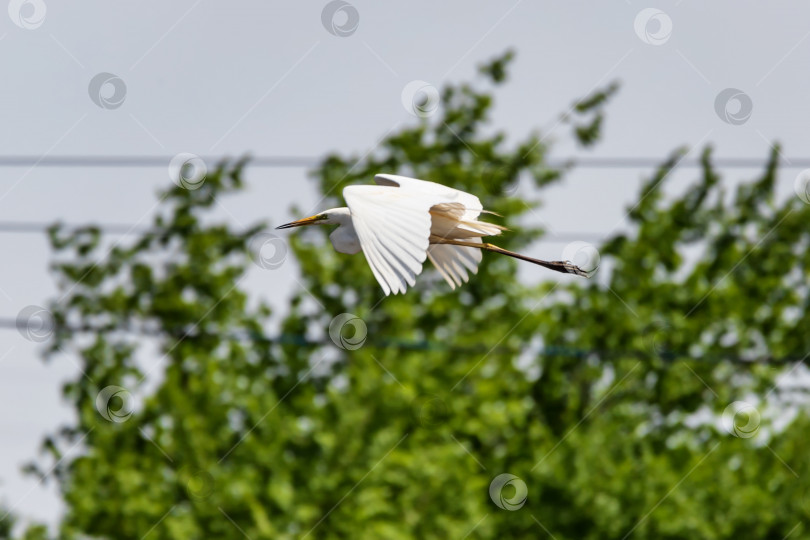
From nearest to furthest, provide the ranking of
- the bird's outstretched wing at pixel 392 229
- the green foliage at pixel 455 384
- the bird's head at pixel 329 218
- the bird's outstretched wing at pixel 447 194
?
the bird's outstretched wing at pixel 392 229 → the bird's head at pixel 329 218 → the bird's outstretched wing at pixel 447 194 → the green foliage at pixel 455 384

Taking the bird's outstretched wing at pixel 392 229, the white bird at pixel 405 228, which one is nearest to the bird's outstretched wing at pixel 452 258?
the white bird at pixel 405 228

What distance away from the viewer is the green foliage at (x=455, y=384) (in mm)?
6375

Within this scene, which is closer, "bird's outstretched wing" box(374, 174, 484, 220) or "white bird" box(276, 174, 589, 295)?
"white bird" box(276, 174, 589, 295)

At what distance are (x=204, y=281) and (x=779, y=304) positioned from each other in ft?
11.6

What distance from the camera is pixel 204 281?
7.07m

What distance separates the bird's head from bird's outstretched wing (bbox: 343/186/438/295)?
49 mm

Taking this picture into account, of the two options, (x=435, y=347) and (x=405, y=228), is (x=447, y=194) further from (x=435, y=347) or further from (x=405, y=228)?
(x=435, y=347)

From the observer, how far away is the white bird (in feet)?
6.89

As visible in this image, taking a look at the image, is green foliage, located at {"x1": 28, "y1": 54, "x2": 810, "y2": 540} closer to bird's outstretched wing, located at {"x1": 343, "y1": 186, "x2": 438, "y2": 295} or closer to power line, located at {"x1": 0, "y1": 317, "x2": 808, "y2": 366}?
power line, located at {"x1": 0, "y1": 317, "x2": 808, "y2": 366}

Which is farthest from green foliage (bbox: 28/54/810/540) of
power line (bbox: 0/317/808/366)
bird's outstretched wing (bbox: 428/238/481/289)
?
bird's outstretched wing (bbox: 428/238/481/289)

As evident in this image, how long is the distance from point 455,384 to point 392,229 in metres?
4.51

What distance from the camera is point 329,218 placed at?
8.19 ft

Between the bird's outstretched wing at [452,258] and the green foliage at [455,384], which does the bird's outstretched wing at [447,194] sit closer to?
the bird's outstretched wing at [452,258]

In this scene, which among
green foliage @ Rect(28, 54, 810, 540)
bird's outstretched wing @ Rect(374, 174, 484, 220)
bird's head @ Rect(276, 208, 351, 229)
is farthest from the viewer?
green foliage @ Rect(28, 54, 810, 540)
